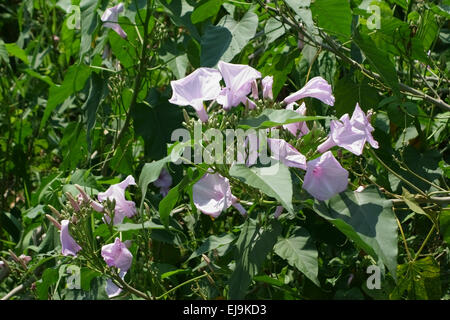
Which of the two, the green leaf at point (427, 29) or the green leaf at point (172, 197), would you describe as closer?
the green leaf at point (172, 197)

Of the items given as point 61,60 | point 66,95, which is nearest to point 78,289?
point 66,95

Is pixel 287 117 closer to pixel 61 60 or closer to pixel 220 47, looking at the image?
pixel 220 47

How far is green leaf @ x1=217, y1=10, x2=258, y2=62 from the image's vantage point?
4.48 feet

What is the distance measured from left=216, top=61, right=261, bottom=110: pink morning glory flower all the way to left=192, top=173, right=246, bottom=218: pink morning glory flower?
0.14m

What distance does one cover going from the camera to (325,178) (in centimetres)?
111

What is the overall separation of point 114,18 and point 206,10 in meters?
0.40

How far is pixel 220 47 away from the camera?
1.38 metres

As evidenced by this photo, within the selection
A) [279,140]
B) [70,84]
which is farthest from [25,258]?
[279,140]

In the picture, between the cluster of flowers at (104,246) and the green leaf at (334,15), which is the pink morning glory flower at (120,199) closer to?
the cluster of flowers at (104,246)

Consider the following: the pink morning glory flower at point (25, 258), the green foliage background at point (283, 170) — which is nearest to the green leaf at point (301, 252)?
the green foliage background at point (283, 170)

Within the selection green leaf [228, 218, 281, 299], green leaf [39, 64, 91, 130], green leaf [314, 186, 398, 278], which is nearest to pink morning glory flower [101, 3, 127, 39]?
green leaf [39, 64, 91, 130]

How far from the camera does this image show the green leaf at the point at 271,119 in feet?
3.45

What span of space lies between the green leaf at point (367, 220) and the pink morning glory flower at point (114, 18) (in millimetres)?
918
